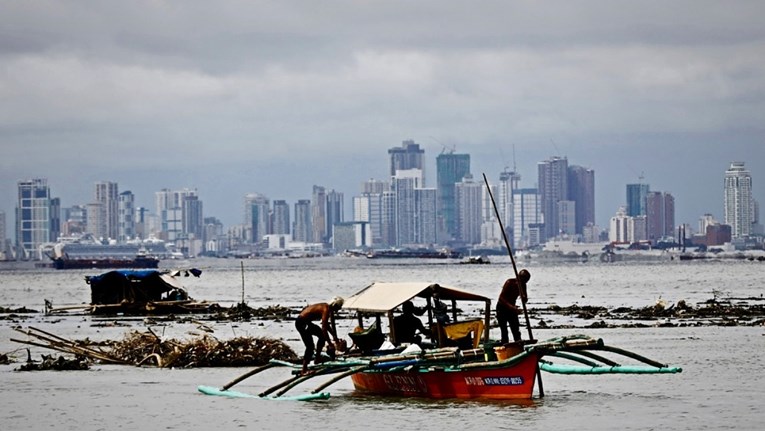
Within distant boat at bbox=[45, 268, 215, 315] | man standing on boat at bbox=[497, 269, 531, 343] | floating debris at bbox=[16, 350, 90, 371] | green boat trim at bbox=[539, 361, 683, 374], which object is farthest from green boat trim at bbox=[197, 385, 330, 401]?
distant boat at bbox=[45, 268, 215, 315]

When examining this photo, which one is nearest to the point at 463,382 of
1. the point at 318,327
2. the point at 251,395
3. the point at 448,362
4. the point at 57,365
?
the point at 448,362

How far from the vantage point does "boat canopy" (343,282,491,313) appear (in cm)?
3152

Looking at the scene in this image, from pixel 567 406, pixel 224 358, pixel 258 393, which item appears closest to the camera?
pixel 567 406

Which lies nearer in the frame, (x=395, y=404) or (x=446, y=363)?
(x=446, y=363)

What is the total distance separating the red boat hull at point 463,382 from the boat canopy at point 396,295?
1518 mm

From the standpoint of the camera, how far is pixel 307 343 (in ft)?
104

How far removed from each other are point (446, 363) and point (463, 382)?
1.82 ft

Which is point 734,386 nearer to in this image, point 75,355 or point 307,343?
point 307,343

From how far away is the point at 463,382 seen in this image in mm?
29828

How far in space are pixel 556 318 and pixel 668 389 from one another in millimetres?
31438

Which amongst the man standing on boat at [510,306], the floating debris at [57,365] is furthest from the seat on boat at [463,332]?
the floating debris at [57,365]

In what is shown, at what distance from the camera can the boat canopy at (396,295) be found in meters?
31.5

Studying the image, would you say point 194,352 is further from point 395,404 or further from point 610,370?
point 610,370

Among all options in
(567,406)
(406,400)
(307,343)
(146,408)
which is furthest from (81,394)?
(567,406)
